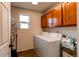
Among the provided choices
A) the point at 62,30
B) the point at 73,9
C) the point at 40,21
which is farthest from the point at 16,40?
the point at 73,9

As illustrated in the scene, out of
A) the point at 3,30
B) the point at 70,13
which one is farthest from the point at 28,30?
the point at 3,30

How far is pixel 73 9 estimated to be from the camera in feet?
6.89

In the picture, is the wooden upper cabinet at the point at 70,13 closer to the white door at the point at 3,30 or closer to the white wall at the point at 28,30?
the white door at the point at 3,30

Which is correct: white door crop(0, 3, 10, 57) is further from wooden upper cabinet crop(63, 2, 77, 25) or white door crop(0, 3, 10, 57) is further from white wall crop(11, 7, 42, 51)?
white wall crop(11, 7, 42, 51)

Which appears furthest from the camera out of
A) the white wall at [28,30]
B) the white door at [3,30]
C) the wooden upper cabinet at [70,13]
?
the white wall at [28,30]

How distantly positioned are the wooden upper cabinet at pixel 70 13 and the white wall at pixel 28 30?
96.9 inches

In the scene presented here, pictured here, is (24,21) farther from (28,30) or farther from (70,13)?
(70,13)

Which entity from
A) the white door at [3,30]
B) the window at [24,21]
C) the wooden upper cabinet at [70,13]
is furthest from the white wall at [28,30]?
the white door at [3,30]

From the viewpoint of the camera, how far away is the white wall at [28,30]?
4.34 metres

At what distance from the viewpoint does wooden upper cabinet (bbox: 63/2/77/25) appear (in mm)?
2066

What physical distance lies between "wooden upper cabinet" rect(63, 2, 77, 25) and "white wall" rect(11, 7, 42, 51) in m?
2.46

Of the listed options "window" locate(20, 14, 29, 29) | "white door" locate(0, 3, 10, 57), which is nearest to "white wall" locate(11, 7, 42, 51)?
"window" locate(20, 14, 29, 29)

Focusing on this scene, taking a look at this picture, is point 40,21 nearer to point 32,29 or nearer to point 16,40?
point 32,29

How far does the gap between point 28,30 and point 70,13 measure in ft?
9.12
